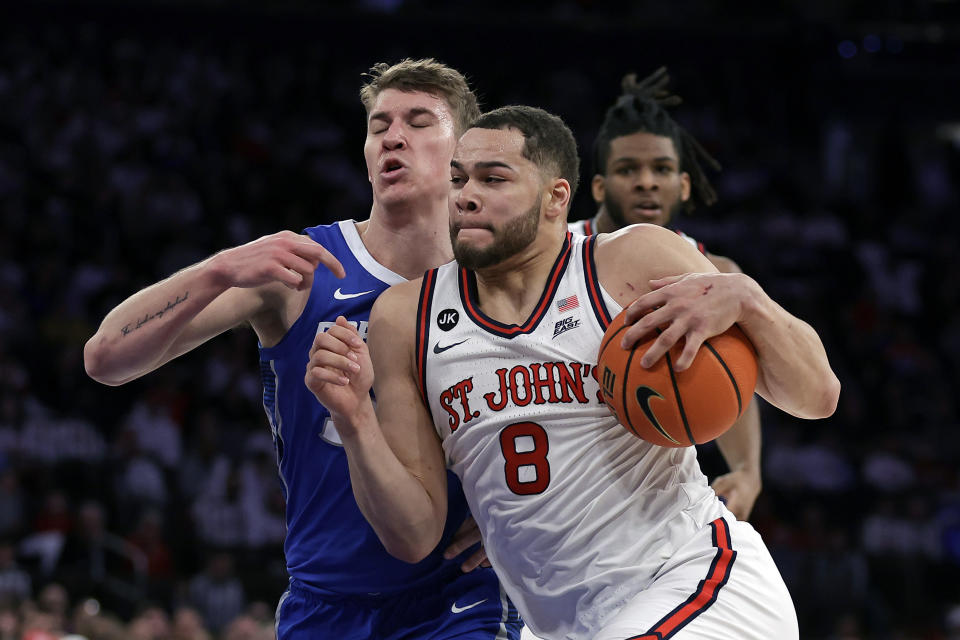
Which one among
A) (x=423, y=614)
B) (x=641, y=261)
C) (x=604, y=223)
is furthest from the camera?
(x=604, y=223)

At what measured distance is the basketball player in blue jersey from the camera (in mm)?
4016

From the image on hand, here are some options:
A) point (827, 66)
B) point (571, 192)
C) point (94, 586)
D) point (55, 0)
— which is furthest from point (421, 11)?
point (571, 192)

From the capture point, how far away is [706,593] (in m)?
3.36

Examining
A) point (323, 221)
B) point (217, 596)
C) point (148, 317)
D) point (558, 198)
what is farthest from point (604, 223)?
point (323, 221)

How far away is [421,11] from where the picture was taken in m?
16.9

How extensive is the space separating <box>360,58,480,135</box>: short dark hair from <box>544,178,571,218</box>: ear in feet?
2.20

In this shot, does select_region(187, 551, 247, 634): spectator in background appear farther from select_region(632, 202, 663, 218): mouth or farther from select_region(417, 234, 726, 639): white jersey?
select_region(417, 234, 726, 639): white jersey

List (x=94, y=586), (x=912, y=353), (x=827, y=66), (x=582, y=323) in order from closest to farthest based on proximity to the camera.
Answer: (x=582, y=323) < (x=94, y=586) < (x=912, y=353) < (x=827, y=66)

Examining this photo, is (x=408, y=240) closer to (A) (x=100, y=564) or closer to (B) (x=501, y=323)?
(B) (x=501, y=323)

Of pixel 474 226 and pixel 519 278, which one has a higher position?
pixel 474 226

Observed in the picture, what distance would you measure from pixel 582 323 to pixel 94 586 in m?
6.56

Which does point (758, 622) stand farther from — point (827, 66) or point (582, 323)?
point (827, 66)

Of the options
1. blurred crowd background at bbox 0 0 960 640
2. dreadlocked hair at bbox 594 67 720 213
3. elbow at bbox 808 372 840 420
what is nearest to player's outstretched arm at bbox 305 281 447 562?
elbow at bbox 808 372 840 420

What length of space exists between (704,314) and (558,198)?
77 centimetres
